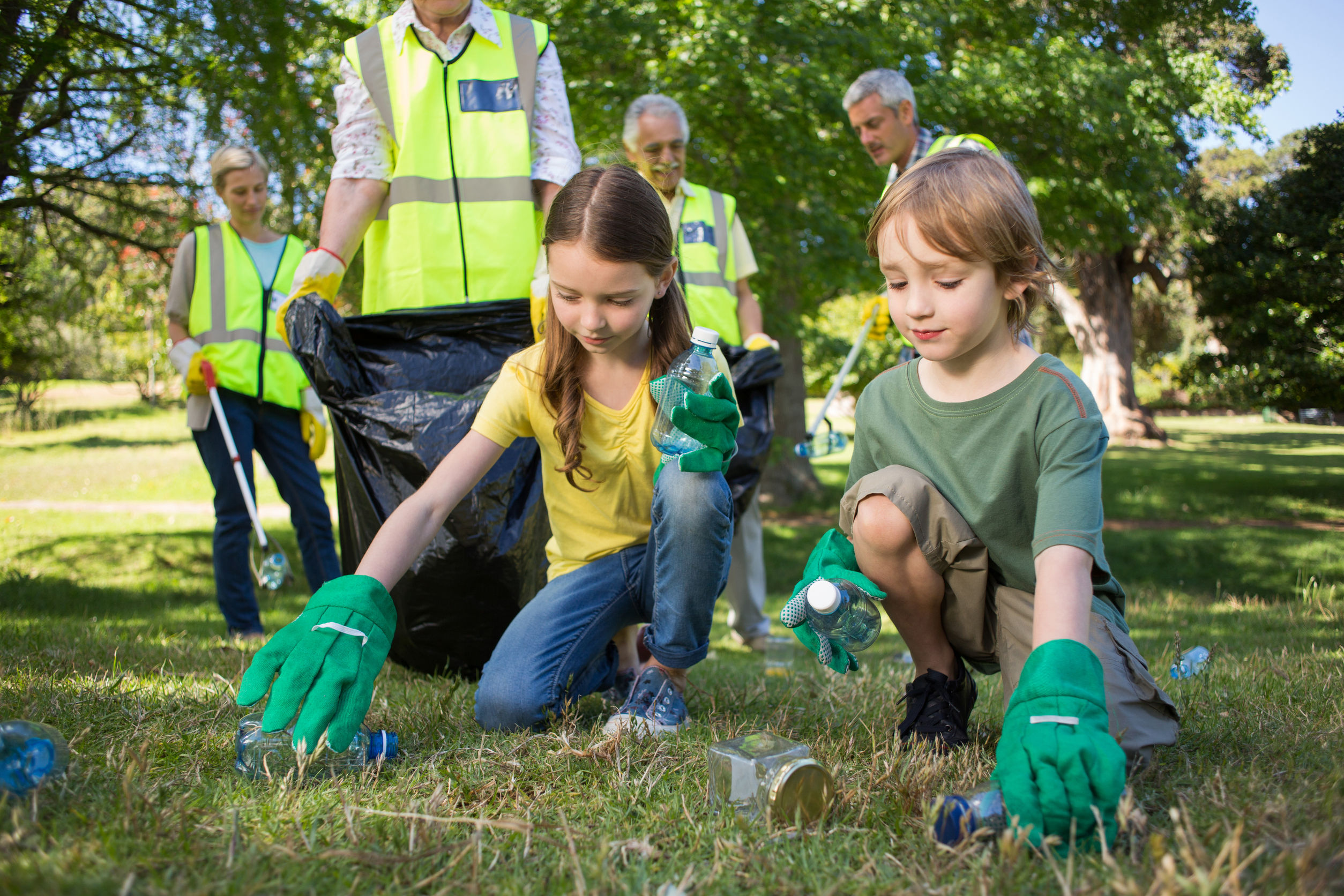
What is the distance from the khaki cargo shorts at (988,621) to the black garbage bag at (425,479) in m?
0.93

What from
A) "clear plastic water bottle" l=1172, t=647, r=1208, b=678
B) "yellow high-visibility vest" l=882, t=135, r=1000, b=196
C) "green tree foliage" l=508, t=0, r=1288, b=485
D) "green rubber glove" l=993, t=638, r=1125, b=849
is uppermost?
"green tree foliage" l=508, t=0, r=1288, b=485

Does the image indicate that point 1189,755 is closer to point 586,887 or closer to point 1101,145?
point 586,887

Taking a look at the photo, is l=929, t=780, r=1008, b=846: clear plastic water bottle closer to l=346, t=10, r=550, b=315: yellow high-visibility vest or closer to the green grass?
the green grass

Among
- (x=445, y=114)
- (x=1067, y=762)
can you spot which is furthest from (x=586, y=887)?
(x=445, y=114)

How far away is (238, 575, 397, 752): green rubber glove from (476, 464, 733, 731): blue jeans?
41 centimetres

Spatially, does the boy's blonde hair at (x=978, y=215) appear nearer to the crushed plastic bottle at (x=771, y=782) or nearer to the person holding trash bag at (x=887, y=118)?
the crushed plastic bottle at (x=771, y=782)

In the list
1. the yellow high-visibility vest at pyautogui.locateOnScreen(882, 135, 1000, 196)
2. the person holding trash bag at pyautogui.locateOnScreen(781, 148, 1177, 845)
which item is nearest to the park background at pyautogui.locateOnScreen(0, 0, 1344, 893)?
the person holding trash bag at pyautogui.locateOnScreen(781, 148, 1177, 845)

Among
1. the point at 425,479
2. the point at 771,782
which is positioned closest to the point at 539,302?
the point at 425,479

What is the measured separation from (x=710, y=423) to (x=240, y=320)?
2781 mm

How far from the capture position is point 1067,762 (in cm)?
134

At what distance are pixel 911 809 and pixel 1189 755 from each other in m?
0.63

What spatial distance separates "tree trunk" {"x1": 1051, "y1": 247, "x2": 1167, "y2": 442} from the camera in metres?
16.7

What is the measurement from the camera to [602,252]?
1.95 m

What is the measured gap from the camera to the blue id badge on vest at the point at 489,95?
286 centimetres
